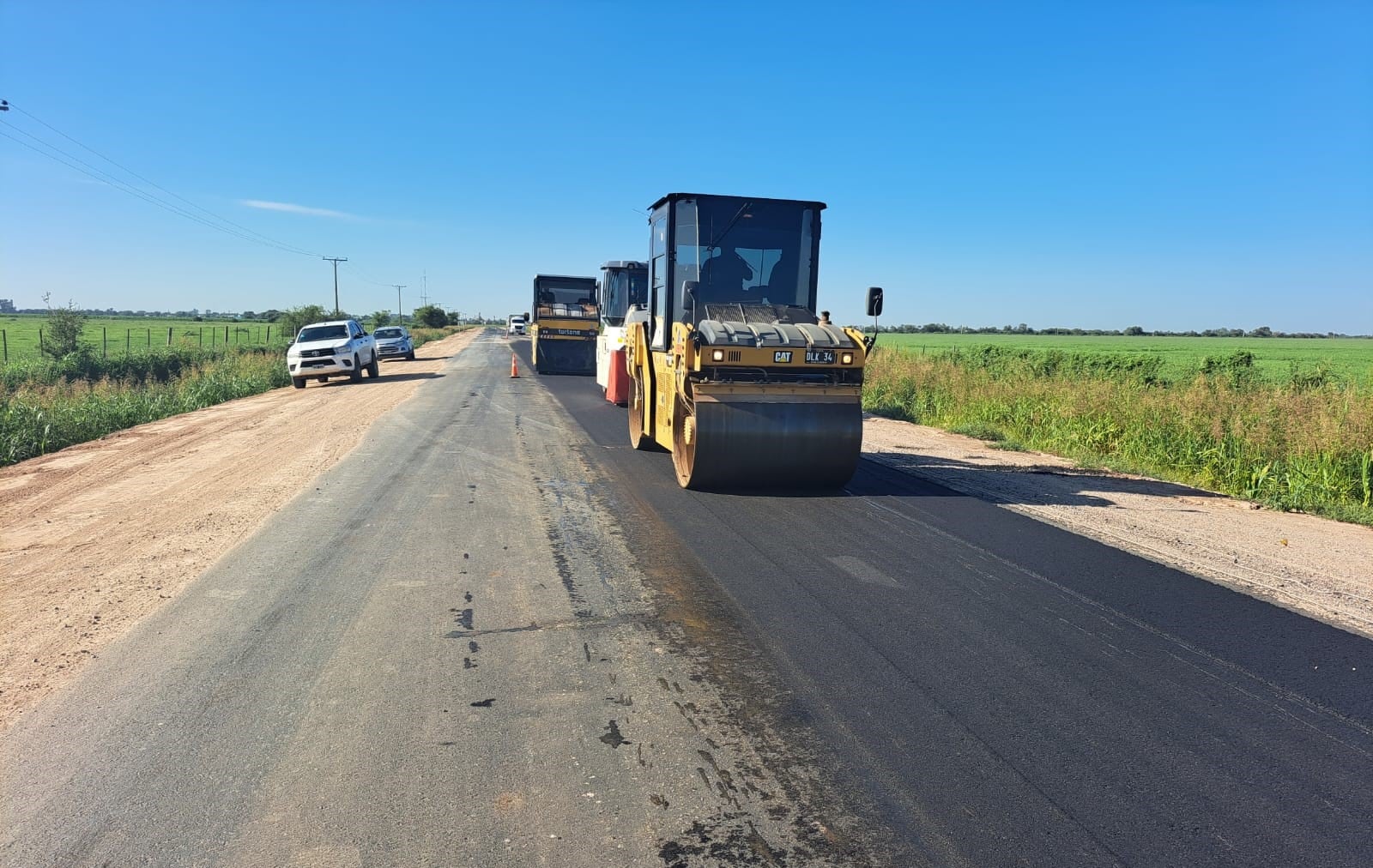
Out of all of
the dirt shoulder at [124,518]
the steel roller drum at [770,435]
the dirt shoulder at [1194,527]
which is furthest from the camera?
the steel roller drum at [770,435]

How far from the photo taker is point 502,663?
4789mm

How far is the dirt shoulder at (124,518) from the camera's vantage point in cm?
523

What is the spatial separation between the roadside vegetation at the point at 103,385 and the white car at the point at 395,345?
13.5 ft

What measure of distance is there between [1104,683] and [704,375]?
5.39 m

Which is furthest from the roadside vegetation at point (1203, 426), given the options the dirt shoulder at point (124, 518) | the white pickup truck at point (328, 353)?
the white pickup truck at point (328, 353)

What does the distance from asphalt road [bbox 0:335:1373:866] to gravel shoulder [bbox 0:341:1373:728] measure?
418 mm

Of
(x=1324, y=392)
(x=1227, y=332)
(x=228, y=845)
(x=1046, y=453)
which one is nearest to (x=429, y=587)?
(x=228, y=845)

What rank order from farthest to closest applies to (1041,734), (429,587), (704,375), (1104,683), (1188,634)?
1. (704,375)
2. (429,587)
3. (1188,634)
4. (1104,683)
5. (1041,734)

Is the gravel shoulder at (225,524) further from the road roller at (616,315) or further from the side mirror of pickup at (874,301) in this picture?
the road roller at (616,315)

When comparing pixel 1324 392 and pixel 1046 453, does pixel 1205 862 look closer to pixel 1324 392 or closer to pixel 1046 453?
pixel 1046 453

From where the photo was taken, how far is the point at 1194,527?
28.3ft

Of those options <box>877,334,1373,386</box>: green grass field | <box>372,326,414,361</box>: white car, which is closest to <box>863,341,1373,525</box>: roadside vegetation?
<box>877,334,1373,386</box>: green grass field

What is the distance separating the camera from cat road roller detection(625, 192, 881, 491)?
9211 millimetres

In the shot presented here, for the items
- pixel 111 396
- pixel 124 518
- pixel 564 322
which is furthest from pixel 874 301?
pixel 564 322
